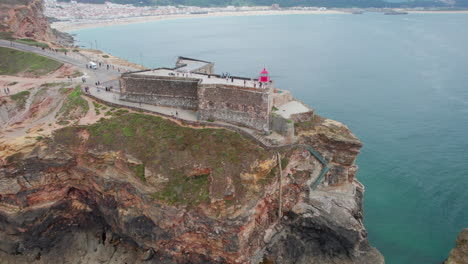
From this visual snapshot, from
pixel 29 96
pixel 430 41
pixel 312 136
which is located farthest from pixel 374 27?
pixel 29 96

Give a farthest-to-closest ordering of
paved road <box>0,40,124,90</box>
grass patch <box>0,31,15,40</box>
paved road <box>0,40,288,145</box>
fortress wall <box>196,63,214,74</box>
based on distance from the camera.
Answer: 1. grass patch <box>0,31,15,40</box>
2. paved road <box>0,40,124,90</box>
3. fortress wall <box>196,63,214,74</box>
4. paved road <box>0,40,288,145</box>

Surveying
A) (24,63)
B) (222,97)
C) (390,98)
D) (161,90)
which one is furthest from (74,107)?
(390,98)

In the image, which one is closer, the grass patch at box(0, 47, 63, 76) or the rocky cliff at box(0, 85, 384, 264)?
the rocky cliff at box(0, 85, 384, 264)

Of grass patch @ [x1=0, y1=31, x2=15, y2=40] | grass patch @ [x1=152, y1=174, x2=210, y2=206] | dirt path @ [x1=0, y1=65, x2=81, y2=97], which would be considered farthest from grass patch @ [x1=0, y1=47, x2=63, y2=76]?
grass patch @ [x1=152, y1=174, x2=210, y2=206]

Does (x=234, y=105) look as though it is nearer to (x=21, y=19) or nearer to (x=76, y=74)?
(x=76, y=74)

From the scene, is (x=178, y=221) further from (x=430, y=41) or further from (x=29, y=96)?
(x=430, y=41)

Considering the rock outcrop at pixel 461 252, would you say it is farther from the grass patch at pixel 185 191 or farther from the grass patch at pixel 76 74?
the grass patch at pixel 76 74

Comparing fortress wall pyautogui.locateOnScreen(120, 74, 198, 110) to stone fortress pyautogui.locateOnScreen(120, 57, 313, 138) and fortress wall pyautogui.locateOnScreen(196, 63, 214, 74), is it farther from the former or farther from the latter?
fortress wall pyautogui.locateOnScreen(196, 63, 214, 74)
